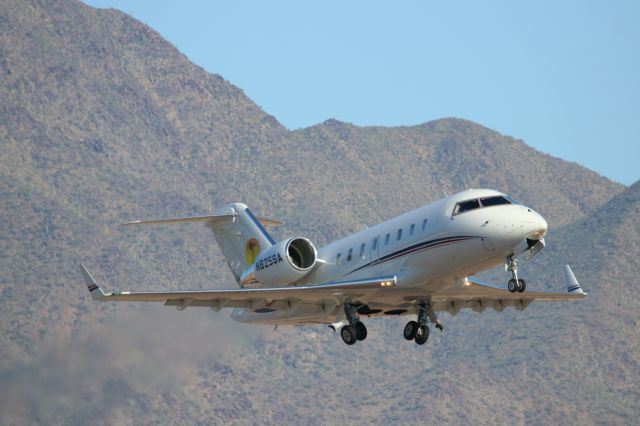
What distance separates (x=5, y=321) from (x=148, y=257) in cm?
2828

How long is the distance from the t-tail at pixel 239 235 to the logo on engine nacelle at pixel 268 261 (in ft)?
9.86

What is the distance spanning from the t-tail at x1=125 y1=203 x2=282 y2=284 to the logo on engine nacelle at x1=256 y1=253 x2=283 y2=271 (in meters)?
3.00

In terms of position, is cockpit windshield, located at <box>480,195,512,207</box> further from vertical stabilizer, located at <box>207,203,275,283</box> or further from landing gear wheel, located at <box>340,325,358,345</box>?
vertical stabilizer, located at <box>207,203,275,283</box>

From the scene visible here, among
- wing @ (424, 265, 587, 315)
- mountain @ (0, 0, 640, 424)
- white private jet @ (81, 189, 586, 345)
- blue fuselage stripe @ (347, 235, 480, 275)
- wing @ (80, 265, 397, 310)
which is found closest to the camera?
white private jet @ (81, 189, 586, 345)

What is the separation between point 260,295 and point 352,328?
2.66 metres

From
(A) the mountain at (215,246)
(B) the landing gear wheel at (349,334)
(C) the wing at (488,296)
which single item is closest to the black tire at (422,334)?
(C) the wing at (488,296)

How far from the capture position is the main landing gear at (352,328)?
116 feet

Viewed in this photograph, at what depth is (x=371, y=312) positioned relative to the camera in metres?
36.1

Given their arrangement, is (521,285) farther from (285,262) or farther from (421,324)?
(285,262)

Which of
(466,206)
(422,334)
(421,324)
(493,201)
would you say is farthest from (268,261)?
(493,201)

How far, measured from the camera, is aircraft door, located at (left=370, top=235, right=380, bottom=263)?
34.6 meters

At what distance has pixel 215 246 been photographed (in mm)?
138625

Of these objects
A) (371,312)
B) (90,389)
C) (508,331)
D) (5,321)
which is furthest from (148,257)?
(371,312)

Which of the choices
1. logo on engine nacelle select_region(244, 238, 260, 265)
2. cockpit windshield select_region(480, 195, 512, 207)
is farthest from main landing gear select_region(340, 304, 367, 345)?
logo on engine nacelle select_region(244, 238, 260, 265)
